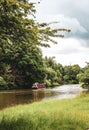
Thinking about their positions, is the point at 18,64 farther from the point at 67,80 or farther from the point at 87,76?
the point at 67,80

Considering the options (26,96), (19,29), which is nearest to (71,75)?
(26,96)

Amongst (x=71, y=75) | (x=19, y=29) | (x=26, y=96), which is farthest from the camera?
(x=71, y=75)

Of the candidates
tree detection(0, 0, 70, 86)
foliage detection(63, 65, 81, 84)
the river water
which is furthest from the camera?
foliage detection(63, 65, 81, 84)

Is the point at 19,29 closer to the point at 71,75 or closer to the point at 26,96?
the point at 26,96

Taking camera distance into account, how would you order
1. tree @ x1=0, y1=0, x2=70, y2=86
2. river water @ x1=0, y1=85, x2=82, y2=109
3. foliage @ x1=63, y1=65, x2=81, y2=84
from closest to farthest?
tree @ x1=0, y1=0, x2=70, y2=86 → river water @ x1=0, y1=85, x2=82, y2=109 → foliage @ x1=63, y1=65, x2=81, y2=84

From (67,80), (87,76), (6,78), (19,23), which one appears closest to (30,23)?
(19,23)

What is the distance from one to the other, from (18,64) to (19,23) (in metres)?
64.7

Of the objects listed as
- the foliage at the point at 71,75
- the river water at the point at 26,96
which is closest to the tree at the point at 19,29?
the river water at the point at 26,96

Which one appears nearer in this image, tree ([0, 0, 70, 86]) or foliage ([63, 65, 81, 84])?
tree ([0, 0, 70, 86])

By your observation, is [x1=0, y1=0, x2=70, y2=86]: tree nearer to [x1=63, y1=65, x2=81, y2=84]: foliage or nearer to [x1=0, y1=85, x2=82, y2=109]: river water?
[x1=0, y1=85, x2=82, y2=109]: river water

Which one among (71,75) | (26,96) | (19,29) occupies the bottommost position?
(26,96)

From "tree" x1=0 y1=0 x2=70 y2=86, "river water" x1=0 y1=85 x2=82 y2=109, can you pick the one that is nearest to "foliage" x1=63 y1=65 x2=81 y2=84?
"river water" x1=0 y1=85 x2=82 y2=109

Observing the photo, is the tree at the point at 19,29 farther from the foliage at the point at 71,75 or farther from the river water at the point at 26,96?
the foliage at the point at 71,75

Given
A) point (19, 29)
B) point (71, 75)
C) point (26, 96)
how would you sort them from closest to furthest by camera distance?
point (19, 29), point (26, 96), point (71, 75)
